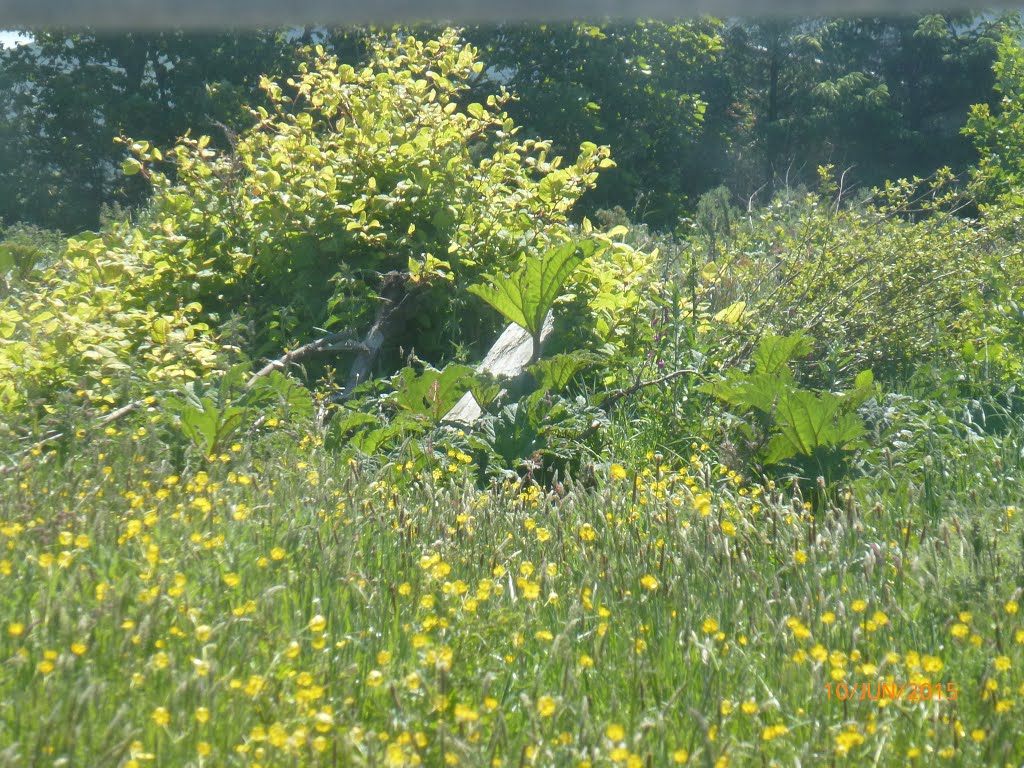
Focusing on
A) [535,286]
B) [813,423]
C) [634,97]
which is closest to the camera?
[813,423]

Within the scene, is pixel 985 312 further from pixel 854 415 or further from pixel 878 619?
pixel 878 619

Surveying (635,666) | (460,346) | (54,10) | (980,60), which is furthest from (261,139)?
(980,60)

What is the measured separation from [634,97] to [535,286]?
57.6 feet

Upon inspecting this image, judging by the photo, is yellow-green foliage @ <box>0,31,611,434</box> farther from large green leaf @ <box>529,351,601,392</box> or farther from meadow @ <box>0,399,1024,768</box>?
meadow @ <box>0,399,1024,768</box>

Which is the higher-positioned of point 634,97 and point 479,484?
point 479,484

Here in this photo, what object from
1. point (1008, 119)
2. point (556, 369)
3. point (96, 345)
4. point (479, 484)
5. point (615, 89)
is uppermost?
point (96, 345)

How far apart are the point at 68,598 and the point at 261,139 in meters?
4.71

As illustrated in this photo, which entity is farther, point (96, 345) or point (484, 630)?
point (96, 345)

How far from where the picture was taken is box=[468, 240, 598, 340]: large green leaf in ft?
16.2

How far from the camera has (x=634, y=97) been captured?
70.4 feet
